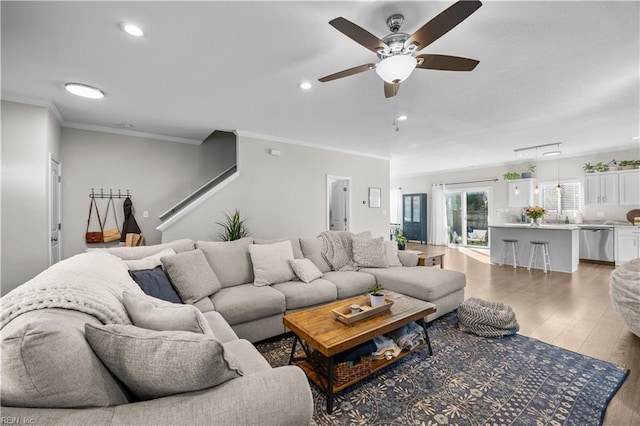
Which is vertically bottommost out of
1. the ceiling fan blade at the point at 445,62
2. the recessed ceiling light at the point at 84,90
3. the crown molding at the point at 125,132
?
the ceiling fan blade at the point at 445,62

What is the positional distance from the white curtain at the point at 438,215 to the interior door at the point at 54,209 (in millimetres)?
9365

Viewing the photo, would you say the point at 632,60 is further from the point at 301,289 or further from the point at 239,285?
the point at 239,285

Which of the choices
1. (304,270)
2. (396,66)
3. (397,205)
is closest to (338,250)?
(304,270)

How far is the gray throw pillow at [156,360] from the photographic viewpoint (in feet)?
2.99

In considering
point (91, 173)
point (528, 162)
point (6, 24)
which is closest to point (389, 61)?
point (6, 24)

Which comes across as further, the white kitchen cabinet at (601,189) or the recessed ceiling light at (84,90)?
the white kitchen cabinet at (601,189)

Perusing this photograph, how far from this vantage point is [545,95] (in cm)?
313

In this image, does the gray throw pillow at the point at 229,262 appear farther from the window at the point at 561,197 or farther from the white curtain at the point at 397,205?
the white curtain at the point at 397,205

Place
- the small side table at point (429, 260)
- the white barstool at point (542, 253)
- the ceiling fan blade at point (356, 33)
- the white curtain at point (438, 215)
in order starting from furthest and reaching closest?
1. the white curtain at point (438, 215)
2. the white barstool at point (542, 253)
3. the small side table at point (429, 260)
4. the ceiling fan blade at point (356, 33)

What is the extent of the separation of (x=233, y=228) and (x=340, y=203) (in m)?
2.74

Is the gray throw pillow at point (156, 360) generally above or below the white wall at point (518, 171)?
below

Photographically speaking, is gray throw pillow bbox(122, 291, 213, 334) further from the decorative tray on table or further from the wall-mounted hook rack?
the wall-mounted hook rack

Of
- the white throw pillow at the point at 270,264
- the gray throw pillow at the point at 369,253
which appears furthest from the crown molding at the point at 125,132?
the gray throw pillow at the point at 369,253

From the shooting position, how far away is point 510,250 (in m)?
6.05
